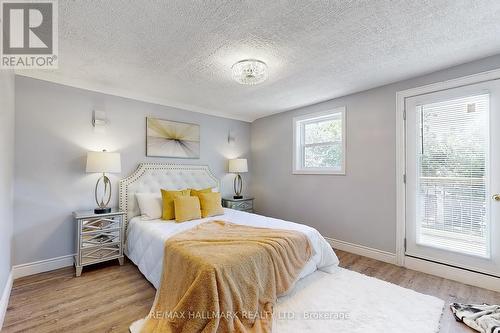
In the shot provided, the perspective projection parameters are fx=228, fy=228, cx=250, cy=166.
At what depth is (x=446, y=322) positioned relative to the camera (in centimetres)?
179

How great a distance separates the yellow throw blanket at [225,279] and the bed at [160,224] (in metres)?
0.24

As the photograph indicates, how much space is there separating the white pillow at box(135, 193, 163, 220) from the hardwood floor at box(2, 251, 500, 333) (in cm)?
64

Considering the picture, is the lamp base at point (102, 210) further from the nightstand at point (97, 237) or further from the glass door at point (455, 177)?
the glass door at point (455, 177)

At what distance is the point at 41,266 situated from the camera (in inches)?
104

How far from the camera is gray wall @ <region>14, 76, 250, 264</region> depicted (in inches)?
102

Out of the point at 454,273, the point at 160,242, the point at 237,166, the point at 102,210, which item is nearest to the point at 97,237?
the point at 102,210

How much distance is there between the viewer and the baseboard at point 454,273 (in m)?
2.27

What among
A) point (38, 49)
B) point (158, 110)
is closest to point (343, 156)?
point (158, 110)

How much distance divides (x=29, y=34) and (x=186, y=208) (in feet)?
7.16

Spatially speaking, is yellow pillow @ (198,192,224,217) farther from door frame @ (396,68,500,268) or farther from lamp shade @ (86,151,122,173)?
door frame @ (396,68,500,268)

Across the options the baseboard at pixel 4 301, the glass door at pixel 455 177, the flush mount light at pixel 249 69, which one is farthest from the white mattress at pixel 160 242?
the flush mount light at pixel 249 69

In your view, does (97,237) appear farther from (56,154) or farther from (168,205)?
(56,154)

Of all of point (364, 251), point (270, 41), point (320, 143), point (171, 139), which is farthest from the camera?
point (320, 143)

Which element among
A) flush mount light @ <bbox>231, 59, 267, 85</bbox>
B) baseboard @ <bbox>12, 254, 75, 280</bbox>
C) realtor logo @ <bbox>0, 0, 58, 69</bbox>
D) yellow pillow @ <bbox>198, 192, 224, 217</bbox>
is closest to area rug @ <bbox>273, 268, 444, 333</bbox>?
yellow pillow @ <bbox>198, 192, 224, 217</bbox>
